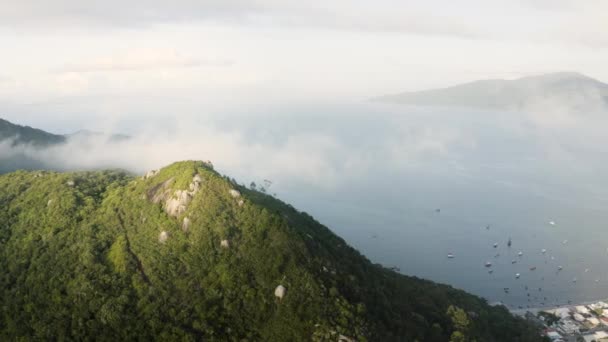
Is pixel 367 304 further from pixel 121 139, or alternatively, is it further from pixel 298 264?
pixel 121 139

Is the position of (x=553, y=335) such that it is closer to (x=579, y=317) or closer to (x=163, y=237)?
(x=579, y=317)

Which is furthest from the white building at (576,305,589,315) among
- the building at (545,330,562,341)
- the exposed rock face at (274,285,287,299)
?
→ the exposed rock face at (274,285,287,299)

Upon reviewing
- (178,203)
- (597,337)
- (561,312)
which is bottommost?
(597,337)

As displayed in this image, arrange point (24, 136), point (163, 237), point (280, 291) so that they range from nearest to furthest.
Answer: point (280, 291), point (163, 237), point (24, 136)

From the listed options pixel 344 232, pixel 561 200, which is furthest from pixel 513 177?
pixel 344 232

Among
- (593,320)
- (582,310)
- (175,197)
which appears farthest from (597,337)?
(175,197)

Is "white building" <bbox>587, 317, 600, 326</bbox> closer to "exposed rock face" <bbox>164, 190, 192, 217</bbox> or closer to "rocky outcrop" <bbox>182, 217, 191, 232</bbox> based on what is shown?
"rocky outcrop" <bbox>182, 217, 191, 232</bbox>
